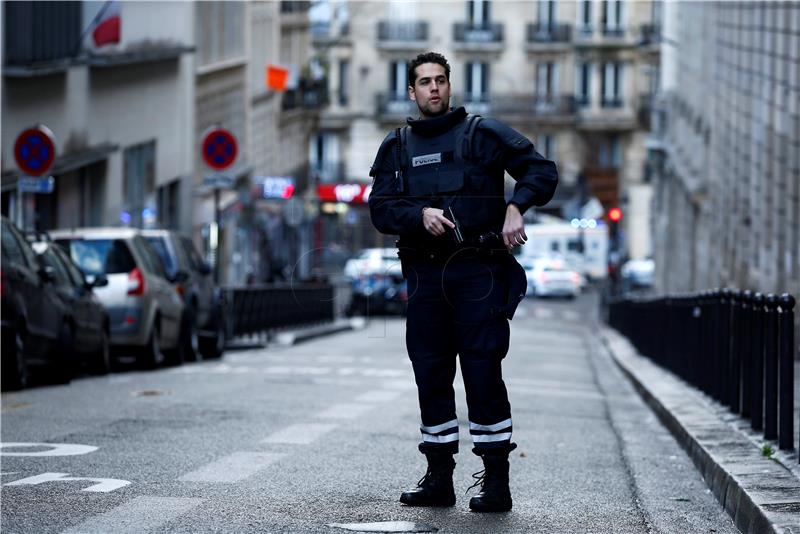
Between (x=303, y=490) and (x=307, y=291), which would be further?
(x=307, y=291)

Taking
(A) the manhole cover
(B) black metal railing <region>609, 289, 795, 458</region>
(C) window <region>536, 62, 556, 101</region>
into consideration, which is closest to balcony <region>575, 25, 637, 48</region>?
(C) window <region>536, 62, 556, 101</region>

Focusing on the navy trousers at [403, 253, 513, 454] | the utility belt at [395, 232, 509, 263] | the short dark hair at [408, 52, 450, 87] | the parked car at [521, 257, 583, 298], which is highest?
the short dark hair at [408, 52, 450, 87]

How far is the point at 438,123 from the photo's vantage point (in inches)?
321

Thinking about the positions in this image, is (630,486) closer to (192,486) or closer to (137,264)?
(192,486)

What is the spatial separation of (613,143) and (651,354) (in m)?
61.4

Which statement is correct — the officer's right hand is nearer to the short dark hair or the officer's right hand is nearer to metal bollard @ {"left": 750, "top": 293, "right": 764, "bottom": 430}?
the short dark hair

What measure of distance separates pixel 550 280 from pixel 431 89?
6202cm

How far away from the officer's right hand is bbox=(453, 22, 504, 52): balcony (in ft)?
256

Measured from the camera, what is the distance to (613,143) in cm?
8700

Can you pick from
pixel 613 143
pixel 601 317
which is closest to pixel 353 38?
pixel 613 143

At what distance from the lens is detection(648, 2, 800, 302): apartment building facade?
1211 inches

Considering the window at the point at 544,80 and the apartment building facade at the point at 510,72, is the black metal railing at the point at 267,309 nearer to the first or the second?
the apartment building facade at the point at 510,72

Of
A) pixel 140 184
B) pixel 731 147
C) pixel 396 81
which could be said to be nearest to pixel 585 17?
pixel 396 81

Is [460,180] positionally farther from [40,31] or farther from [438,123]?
[40,31]
